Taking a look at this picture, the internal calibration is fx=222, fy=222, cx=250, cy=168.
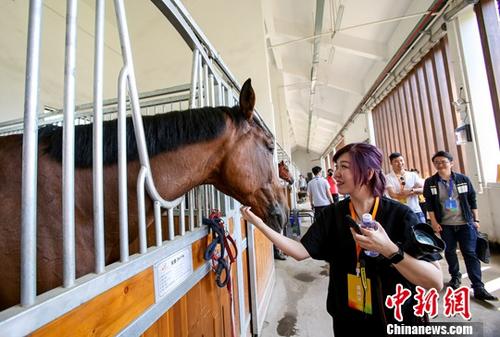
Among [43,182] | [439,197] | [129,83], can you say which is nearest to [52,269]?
[43,182]

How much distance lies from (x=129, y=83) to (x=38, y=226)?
446 millimetres

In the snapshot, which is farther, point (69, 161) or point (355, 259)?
point (355, 259)

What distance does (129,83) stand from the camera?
624mm

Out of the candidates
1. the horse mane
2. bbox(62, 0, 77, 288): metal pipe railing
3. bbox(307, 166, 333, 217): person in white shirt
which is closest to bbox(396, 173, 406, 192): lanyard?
bbox(307, 166, 333, 217): person in white shirt

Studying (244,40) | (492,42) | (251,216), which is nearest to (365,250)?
(251,216)

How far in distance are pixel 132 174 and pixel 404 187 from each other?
2809 mm

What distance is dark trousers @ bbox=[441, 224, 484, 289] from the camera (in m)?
2.07

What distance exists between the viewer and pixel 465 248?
2.15 meters

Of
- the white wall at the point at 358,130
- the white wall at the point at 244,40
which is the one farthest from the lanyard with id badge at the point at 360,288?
the white wall at the point at 358,130

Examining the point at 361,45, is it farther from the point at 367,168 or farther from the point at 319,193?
the point at 367,168

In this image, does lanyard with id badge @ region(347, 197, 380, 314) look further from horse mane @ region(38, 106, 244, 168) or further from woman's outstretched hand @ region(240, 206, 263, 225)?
horse mane @ region(38, 106, 244, 168)

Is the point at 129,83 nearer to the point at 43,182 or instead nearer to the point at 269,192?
the point at 43,182

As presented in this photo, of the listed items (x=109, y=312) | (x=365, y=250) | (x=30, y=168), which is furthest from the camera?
(x=365, y=250)

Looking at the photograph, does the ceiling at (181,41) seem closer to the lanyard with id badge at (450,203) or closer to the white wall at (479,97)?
the white wall at (479,97)
